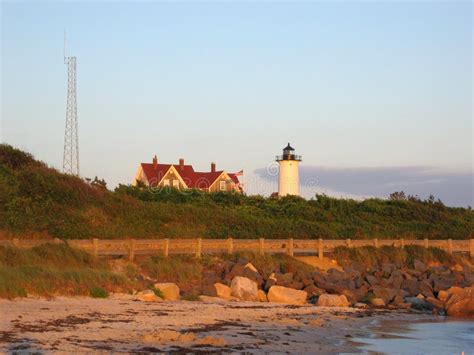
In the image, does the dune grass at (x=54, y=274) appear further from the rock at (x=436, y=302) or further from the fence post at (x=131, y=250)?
the rock at (x=436, y=302)

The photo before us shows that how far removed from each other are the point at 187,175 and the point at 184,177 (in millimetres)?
801

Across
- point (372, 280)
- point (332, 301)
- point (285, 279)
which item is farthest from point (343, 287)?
point (332, 301)

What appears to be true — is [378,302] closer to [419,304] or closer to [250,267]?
[419,304]

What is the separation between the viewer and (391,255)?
3366 centimetres

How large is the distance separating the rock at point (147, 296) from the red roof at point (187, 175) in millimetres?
44772

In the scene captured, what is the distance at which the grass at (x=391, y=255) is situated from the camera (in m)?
32.3

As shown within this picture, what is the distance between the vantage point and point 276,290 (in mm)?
23344

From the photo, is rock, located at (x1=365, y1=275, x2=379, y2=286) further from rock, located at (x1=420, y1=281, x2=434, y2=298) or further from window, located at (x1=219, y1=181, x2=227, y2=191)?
window, located at (x1=219, y1=181, x2=227, y2=191)

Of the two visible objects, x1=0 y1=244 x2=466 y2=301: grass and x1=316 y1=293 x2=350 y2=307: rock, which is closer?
x1=0 y1=244 x2=466 y2=301: grass

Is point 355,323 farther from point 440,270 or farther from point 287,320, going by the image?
point 440,270

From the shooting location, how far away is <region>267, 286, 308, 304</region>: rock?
23.1 metres

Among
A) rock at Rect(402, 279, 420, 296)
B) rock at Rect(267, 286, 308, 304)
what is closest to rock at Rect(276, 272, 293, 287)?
rock at Rect(267, 286, 308, 304)

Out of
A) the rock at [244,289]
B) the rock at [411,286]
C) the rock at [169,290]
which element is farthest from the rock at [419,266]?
the rock at [169,290]

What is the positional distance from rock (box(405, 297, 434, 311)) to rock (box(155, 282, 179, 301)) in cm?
794
